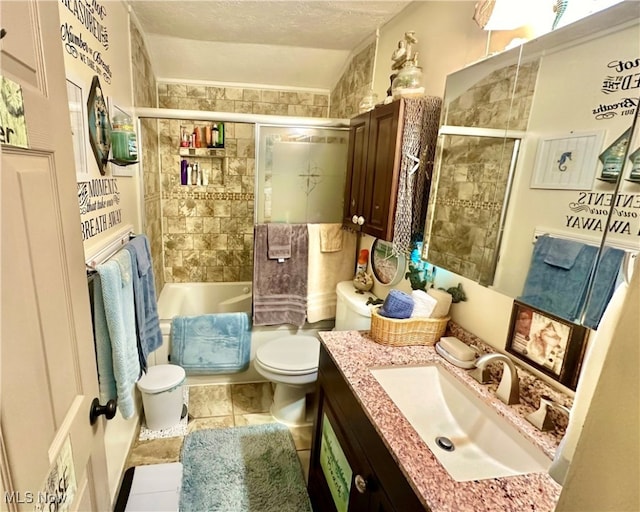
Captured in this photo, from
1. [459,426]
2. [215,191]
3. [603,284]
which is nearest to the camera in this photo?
[603,284]

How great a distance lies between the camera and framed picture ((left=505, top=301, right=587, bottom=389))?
38.3 inches

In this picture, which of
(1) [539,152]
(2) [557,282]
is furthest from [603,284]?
(1) [539,152]

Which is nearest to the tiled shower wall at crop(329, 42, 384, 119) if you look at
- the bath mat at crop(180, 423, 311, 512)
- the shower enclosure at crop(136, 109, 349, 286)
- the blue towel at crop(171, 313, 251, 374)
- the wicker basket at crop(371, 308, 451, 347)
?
the shower enclosure at crop(136, 109, 349, 286)

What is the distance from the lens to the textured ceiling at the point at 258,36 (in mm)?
1944

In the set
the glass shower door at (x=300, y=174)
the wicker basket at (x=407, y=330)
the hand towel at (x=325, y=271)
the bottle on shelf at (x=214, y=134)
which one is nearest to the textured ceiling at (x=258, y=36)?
the bottle on shelf at (x=214, y=134)

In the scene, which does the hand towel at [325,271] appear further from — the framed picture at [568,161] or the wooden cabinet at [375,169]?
the framed picture at [568,161]

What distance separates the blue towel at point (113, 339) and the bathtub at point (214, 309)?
1.12 metres

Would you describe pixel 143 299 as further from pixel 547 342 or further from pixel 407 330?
pixel 547 342

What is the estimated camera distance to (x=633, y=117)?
0.76m

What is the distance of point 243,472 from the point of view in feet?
5.92

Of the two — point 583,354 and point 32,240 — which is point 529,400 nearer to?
point 583,354

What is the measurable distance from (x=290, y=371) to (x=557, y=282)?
1497mm

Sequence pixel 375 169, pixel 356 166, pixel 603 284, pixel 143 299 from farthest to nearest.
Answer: pixel 356 166, pixel 375 169, pixel 143 299, pixel 603 284

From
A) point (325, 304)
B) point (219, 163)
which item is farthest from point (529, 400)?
point (219, 163)
